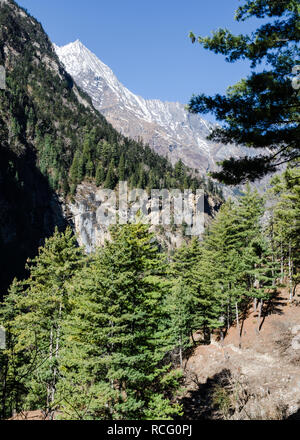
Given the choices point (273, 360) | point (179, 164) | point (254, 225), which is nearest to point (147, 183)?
point (179, 164)

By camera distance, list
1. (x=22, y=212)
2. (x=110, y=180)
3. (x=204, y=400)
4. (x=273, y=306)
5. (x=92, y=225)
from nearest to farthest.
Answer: (x=204, y=400) → (x=273, y=306) → (x=22, y=212) → (x=92, y=225) → (x=110, y=180)

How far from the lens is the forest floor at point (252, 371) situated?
1462 centimetres

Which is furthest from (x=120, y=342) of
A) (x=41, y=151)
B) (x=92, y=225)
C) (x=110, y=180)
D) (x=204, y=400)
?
(x=41, y=151)

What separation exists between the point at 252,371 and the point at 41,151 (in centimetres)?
12015

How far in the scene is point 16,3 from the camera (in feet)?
587

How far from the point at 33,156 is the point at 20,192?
27974mm

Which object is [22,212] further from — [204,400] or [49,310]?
[204,400]

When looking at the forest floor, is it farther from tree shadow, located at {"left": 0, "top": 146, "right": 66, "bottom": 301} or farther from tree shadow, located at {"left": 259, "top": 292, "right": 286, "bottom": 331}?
tree shadow, located at {"left": 0, "top": 146, "right": 66, "bottom": 301}

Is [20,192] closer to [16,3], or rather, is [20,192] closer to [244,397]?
[244,397]

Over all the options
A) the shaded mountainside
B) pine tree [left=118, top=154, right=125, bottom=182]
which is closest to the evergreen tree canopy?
the shaded mountainside

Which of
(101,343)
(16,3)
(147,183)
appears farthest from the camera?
(16,3)

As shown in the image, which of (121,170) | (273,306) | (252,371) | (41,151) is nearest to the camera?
(252,371)
